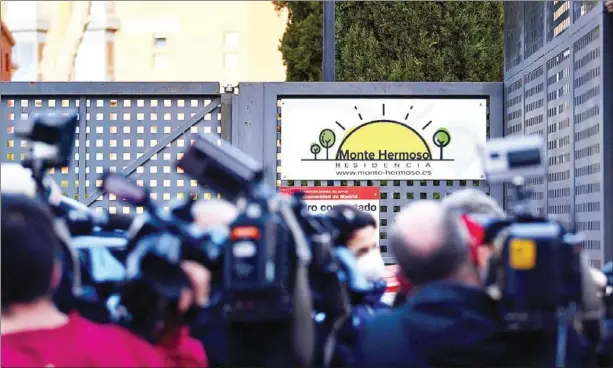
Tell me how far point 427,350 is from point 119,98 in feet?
10.1

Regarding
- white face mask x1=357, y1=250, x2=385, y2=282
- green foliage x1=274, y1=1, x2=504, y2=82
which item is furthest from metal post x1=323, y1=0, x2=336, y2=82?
white face mask x1=357, y1=250, x2=385, y2=282

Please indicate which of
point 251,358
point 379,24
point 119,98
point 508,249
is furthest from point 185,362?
point 379,24

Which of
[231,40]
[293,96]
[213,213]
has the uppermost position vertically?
[231,40]

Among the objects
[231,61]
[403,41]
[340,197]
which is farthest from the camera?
[231,61]

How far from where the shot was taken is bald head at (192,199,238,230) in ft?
7.17

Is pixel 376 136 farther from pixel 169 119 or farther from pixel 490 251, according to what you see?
pixel 490 251

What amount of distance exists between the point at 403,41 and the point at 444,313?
28.2 feet

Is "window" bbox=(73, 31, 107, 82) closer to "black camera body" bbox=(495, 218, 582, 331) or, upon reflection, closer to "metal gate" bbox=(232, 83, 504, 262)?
"metal gate" bbox=(232, 83, 504, 262)

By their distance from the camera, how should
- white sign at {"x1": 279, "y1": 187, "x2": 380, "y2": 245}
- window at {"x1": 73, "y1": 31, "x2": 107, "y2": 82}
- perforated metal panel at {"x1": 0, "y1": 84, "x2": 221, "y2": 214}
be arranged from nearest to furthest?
perforated metal panel at {"x1": 0, "y1": 84, "x2": 221, "y2": 214} < white sign at {"x1": 279, "y1": 187, "x2": 380, "y2": 245} < window at {"x1": 73, "y1": 31, "x2": 107, "y2": 82}

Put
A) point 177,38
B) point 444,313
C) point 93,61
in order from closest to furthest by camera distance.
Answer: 1. point 444,313
2. point 93,61
3. point 177,38

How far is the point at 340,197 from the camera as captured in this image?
5.39 m

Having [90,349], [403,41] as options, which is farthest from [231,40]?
[90,349]

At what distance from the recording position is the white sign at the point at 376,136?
17.3 ft

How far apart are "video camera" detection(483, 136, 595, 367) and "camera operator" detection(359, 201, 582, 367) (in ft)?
0.13
